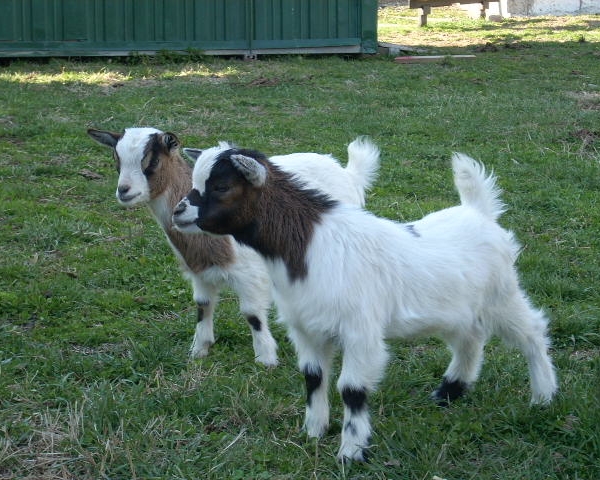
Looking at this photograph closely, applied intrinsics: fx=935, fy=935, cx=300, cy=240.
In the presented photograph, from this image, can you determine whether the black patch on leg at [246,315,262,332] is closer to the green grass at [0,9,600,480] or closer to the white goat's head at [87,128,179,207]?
the green grass at [0,9,600,480]

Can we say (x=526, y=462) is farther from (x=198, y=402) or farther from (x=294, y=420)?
(x=198, y=402)

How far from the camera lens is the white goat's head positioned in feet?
16.3

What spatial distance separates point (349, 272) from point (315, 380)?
513 millimetres

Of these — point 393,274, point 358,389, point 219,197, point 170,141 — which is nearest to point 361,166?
point 170,141

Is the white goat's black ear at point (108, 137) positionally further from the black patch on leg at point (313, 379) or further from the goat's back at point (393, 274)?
the black patch on leg at point (313, 379)

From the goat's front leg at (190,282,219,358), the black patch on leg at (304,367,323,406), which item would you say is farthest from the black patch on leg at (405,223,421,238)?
the goat's front leg at (190,282,219,358)

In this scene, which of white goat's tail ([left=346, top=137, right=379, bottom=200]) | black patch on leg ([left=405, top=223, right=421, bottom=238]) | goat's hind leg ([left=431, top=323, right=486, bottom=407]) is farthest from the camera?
white goat's tail ([left=346, top=137, right=379, bottom=200])

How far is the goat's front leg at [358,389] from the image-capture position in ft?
11.7

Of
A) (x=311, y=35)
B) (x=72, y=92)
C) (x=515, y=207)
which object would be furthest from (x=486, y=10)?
(x=515, y=207)

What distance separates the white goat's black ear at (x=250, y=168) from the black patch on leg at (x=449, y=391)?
131cm

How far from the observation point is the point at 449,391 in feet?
13.8

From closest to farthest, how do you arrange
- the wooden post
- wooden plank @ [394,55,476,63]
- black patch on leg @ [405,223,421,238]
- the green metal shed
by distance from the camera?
black patch on leg @ [405,223,421,238] < the green metal shed < wooden plank @ [394,55,476,63] < the wooden post

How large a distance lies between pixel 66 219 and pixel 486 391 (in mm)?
3762

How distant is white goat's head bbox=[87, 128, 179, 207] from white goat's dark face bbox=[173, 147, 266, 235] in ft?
4.27
